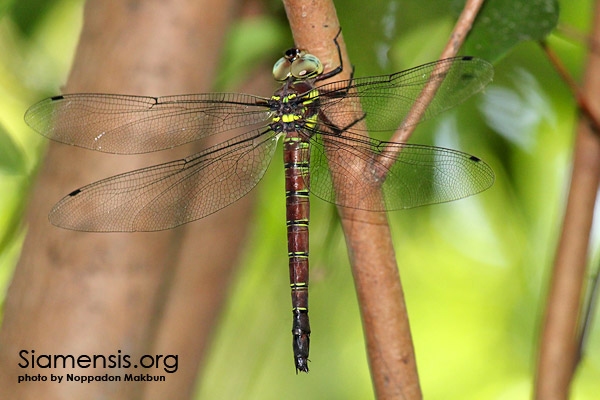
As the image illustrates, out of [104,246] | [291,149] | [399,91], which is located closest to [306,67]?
[399,91]

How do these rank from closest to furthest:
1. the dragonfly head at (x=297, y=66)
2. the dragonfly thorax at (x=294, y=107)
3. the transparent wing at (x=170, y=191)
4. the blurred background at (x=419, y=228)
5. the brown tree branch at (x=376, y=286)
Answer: the brown tree branch at (x=376, y=286), the dragonfly head at (x=297, y=66), the transparent wing at (x=170, y=191), the dragonfly thorax at (x=294, y=107), the blurred background at (x=419, y=228)

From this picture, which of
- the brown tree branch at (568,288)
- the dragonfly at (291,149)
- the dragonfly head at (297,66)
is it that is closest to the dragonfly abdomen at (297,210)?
the dragonfly at (291,149)

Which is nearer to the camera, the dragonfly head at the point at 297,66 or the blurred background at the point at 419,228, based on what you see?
the dragonfly head at the point at 297,66

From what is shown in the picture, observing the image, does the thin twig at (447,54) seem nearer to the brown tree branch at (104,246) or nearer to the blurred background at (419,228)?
the blurred background at (419,228)

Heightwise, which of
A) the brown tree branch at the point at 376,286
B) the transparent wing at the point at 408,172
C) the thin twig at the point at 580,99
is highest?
the thin twig at the point at 580,99

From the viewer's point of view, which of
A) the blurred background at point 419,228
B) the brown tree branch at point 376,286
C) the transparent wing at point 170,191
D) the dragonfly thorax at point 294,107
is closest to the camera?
the brown tree branch at point 376,286

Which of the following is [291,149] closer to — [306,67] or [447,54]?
[306,67]
